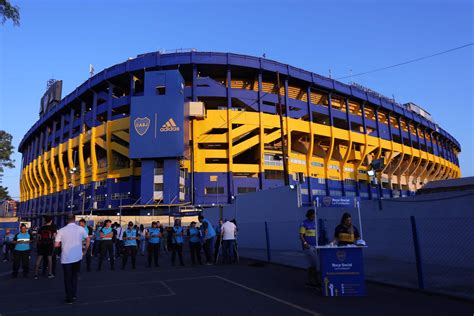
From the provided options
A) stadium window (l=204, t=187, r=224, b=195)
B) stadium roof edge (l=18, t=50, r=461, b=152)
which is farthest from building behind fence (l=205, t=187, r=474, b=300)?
stadium roof edge (l=18, t=50, r=461, b=152)

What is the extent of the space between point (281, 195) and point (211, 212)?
12233mm

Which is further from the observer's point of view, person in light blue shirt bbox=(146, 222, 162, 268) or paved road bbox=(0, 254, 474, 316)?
person in light blue shirt bbox=(146, 222, 162, 268)

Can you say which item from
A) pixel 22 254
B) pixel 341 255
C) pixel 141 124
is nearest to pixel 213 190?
pixel 141 124

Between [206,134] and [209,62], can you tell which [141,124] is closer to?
[206,134]

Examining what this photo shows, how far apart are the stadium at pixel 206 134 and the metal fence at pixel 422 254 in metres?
21.3

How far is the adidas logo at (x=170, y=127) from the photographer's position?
3925 centimetres

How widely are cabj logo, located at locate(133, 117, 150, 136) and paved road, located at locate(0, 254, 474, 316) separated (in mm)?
31330

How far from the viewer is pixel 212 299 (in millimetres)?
6512

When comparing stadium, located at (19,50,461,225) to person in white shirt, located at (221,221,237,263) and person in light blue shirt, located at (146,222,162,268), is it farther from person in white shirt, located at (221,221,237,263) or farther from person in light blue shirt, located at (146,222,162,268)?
person in light blue shirt, located at (146,222,162,268)

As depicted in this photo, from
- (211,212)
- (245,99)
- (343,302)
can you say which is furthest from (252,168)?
(343,302)

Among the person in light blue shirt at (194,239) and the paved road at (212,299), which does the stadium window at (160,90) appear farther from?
the paved road at (212,299)

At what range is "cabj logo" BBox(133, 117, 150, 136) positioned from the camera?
39875 mm

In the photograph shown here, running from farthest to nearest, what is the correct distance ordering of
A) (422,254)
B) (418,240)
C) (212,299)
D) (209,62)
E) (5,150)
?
1. (209,62)
2. (5,150)
3. (422,254)
4. (418,240)
5. (212,299)

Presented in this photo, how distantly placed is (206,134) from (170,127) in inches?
223
